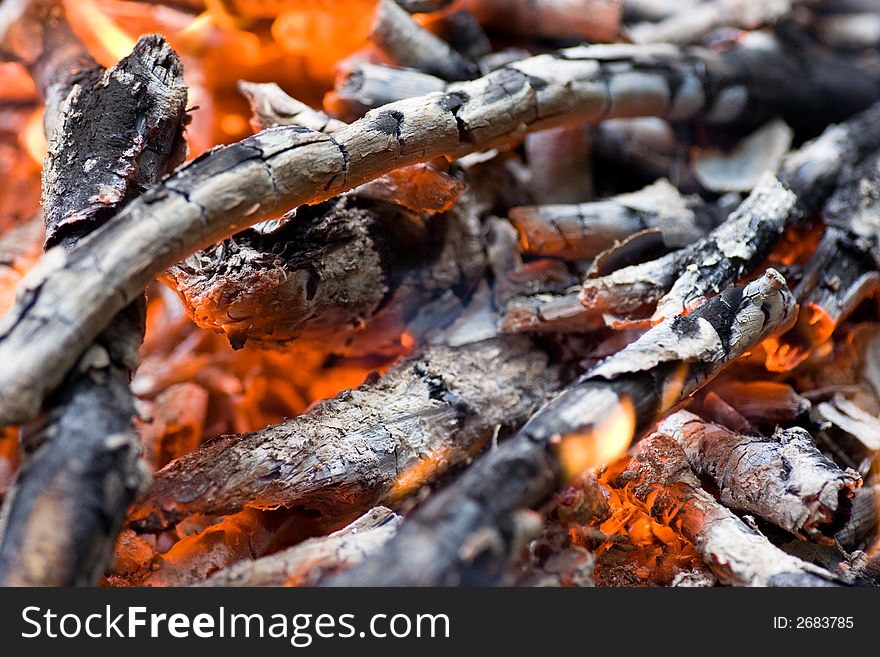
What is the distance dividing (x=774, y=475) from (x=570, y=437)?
0.49 m

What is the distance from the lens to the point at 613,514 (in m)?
1.52

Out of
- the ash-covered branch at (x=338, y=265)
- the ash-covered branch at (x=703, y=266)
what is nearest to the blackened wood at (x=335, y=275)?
the ash-covered branch at (x=338, y=265)

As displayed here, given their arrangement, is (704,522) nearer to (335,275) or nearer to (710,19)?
(335,275)

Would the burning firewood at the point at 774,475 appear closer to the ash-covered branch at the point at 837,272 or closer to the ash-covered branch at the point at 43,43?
the ash-covered branch at the point at 837,272

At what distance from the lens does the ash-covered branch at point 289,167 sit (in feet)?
3.59

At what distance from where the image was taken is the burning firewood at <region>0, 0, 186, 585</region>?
1014 mm

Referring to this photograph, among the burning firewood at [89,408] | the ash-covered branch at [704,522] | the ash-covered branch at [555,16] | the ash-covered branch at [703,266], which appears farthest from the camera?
the ash-covered branch at [555,16]

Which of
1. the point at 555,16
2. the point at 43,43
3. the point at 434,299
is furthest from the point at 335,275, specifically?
the point at 555,16

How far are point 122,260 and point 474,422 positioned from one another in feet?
2.62

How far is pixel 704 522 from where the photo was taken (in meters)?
1.41

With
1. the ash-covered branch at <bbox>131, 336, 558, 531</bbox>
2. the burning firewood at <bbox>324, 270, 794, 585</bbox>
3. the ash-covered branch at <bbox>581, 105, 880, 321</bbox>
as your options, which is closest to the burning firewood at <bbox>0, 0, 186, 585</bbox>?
the ash-covered branch at <bbox>131, 336, 558, 531</bbox>

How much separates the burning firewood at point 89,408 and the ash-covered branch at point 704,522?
0.92 meters
